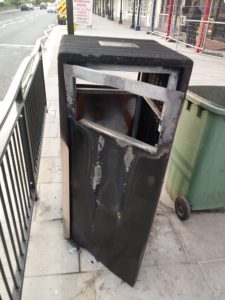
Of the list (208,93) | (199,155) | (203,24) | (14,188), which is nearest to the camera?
(14,188)

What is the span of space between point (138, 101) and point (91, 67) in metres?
0.77

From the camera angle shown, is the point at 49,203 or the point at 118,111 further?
the point at 49,203

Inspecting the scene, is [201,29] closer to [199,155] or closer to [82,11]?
[82,11]

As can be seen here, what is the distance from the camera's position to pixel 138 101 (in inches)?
86.4

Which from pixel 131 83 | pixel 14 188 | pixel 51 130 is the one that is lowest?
pixel 51 130

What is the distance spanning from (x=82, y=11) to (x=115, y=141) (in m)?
4.98

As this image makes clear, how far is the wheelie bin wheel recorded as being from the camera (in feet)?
8.13

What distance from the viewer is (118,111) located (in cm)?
217

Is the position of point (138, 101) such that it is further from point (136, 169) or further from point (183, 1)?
point (183, 1)

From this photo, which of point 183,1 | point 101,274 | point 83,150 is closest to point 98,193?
point 83,150

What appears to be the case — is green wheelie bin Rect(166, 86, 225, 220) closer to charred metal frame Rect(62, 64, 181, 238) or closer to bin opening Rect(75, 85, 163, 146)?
bin opening Rect(75, 85, 163, 146)

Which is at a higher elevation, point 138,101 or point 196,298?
point 138,101

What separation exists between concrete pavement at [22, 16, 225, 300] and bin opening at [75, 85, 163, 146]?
3.17ft

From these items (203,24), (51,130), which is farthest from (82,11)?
(203,24)
